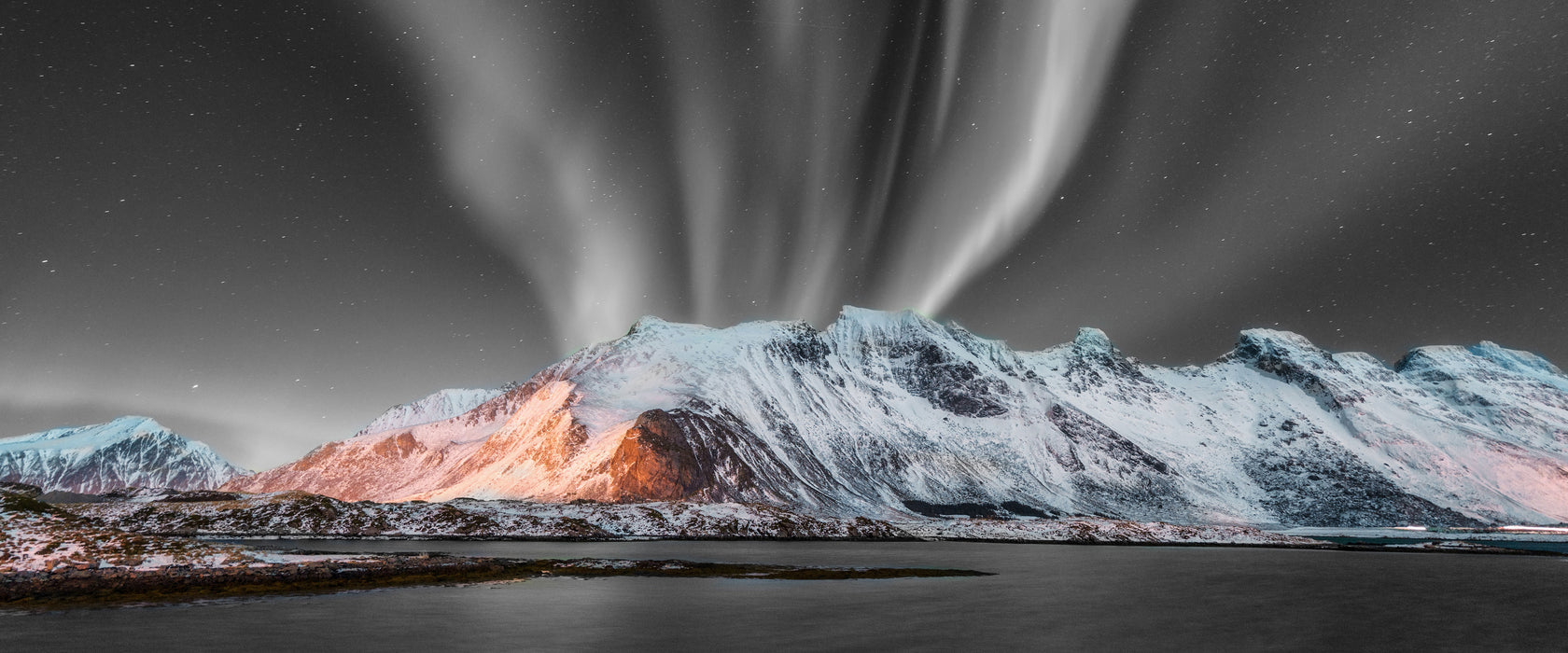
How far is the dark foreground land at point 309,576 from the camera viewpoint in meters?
47.2

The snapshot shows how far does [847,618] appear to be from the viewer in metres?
41.3

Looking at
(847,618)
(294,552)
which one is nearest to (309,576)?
(294,552)

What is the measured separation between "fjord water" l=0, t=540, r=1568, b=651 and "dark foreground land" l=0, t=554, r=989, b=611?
14.4 ft

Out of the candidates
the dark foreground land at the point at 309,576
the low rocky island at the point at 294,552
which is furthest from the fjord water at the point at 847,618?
the low rocky island at the point at 294,552

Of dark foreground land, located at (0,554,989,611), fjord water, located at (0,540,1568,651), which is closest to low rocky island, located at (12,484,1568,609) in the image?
dark foreground land, located at (0,554,989,611)

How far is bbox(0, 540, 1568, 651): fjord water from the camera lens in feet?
107

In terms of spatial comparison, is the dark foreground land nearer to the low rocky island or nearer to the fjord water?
the low rocky island

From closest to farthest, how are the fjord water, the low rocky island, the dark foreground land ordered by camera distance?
the fjord water → the dark foreground land → the low rocky island

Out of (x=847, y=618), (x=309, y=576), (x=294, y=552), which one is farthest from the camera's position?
(x=294, y=552)

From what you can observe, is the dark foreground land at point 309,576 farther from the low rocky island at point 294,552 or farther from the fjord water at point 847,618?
the fjord water at point 847,618

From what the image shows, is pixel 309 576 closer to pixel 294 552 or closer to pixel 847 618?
pixel 294 552

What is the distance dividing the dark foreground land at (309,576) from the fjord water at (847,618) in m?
4.39

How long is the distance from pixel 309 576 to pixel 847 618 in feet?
137

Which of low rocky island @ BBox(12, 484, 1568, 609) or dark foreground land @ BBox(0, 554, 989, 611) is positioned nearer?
dark foreground land @ BBox(0, 554, 989, 611)
